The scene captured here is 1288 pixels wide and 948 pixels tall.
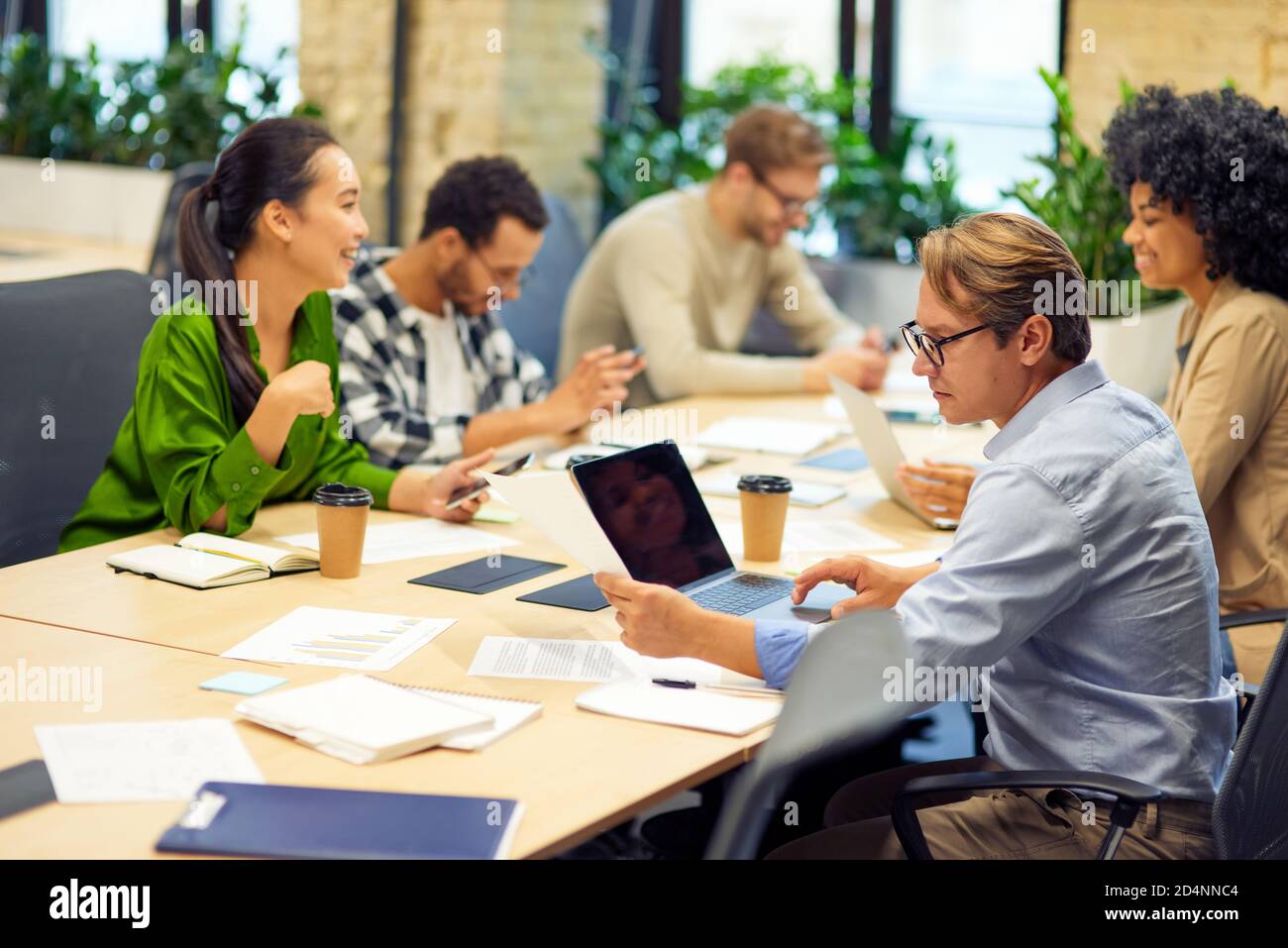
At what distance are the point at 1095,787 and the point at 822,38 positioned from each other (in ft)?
14.1

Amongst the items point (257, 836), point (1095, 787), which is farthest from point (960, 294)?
point (257, 836)

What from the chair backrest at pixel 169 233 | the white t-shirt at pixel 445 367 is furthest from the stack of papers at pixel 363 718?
the chair backrest at pixel 169 233

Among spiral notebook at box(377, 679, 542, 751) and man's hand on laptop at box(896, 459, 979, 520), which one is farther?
man's hand on laptop at box(896, 459, 979, 520)

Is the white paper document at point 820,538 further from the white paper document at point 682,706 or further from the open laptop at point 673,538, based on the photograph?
the white paper document at point 682,706

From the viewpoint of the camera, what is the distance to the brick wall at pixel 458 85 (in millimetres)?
4984

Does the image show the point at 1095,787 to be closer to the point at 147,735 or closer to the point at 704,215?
the point at 147,735

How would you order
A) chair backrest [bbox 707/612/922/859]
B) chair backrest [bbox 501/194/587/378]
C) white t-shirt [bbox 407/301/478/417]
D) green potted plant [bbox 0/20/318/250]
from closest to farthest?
chair backrest [bbox 707/612/922/859], white t-shirt [bbox 407/301/478/417], chair backrest [bbox 501/194/587/378], green potted plant [bbox 0/20/318/250]

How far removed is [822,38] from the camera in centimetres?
541

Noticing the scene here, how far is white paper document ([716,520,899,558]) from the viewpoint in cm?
242

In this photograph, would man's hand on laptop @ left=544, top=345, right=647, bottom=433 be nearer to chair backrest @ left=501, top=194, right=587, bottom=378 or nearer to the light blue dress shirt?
chair backrest @ left=501, top=194, right=587, bottom=378

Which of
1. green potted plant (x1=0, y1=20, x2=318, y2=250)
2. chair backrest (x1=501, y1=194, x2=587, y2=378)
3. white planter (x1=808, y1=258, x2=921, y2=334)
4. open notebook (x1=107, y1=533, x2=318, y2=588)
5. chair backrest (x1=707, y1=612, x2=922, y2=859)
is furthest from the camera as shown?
green potted plant (x1=0, y1=20, x2=318, y2=250)

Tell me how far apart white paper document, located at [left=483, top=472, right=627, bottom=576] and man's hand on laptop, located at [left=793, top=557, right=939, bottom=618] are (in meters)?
0.26

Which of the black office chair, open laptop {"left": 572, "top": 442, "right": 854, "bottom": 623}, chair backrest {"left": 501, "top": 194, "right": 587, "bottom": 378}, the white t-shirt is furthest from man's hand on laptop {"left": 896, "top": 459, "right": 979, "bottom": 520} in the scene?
chair backrest {"left": 501, "top": 194, "right": 587, "bottom": 378}

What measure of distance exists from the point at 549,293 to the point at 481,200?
4.05 ft
